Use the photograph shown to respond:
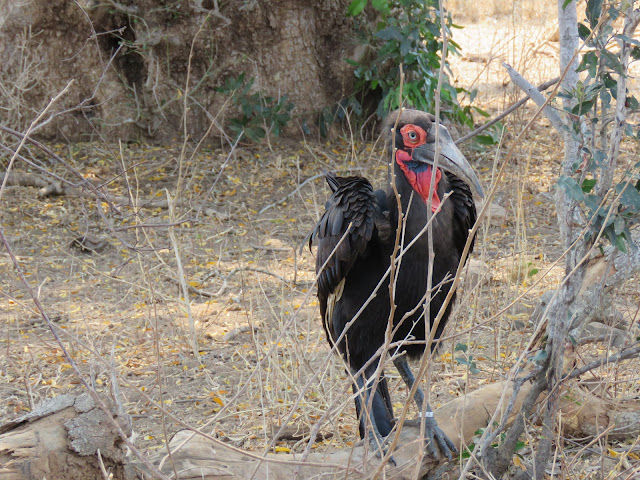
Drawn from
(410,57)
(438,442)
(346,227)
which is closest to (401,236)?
(346,227)

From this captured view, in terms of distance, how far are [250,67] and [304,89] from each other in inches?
20.5

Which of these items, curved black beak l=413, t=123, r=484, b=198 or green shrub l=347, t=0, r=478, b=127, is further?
green shrub l=347, t=0, r=478, b=127

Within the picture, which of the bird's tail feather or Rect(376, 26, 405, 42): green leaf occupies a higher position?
Rect(376, 26, 405, 42): green leaf

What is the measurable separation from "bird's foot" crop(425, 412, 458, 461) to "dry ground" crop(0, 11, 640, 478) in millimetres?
234

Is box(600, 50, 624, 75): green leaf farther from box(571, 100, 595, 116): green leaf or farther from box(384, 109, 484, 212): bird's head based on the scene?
box(384, 109, 484, 212): bird's head

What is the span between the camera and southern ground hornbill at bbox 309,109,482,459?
106 inches

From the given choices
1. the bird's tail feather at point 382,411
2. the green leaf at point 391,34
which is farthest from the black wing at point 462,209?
the green leaf at point 391,34

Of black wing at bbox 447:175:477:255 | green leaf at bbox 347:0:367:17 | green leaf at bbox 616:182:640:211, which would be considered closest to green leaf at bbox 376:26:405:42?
green leaf at bbox 347:0:367:17

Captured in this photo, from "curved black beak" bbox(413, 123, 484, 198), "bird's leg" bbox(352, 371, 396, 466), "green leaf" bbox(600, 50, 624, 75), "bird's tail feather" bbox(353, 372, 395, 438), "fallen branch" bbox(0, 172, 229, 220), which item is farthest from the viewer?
"fallen branch" bbox(0, 172, 229, 220)

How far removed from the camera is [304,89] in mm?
6715

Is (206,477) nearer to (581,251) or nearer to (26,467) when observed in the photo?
(26,467)

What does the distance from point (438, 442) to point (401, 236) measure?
0.78 m

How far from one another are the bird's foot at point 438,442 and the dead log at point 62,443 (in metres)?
1.09

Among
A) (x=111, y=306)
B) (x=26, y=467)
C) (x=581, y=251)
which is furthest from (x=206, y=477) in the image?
(x=111, y=306)
